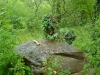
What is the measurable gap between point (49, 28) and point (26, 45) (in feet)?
2.27

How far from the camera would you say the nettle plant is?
20.3 feet

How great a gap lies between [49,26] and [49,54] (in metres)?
0.75

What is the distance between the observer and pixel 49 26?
6.19 meters

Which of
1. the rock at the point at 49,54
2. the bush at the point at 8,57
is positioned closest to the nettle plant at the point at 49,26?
the rock at the point at 49,54

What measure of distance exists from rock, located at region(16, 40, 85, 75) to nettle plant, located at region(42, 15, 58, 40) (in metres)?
0.17

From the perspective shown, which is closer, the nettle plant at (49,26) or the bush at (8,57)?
the bush at (8,57)

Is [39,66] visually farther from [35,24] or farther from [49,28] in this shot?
[35,24]

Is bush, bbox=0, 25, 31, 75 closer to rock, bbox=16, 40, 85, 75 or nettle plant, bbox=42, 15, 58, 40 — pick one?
rock, bbox=16, 40, 85, 75

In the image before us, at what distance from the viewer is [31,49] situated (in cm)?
594

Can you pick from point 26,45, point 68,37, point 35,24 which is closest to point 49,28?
point 26,45

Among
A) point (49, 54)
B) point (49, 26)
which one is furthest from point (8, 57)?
point (49, 26)

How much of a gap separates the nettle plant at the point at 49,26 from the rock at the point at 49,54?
167mm

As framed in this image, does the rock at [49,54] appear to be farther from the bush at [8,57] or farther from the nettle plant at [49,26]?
the bush at [8,57]

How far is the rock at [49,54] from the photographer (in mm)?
5715
